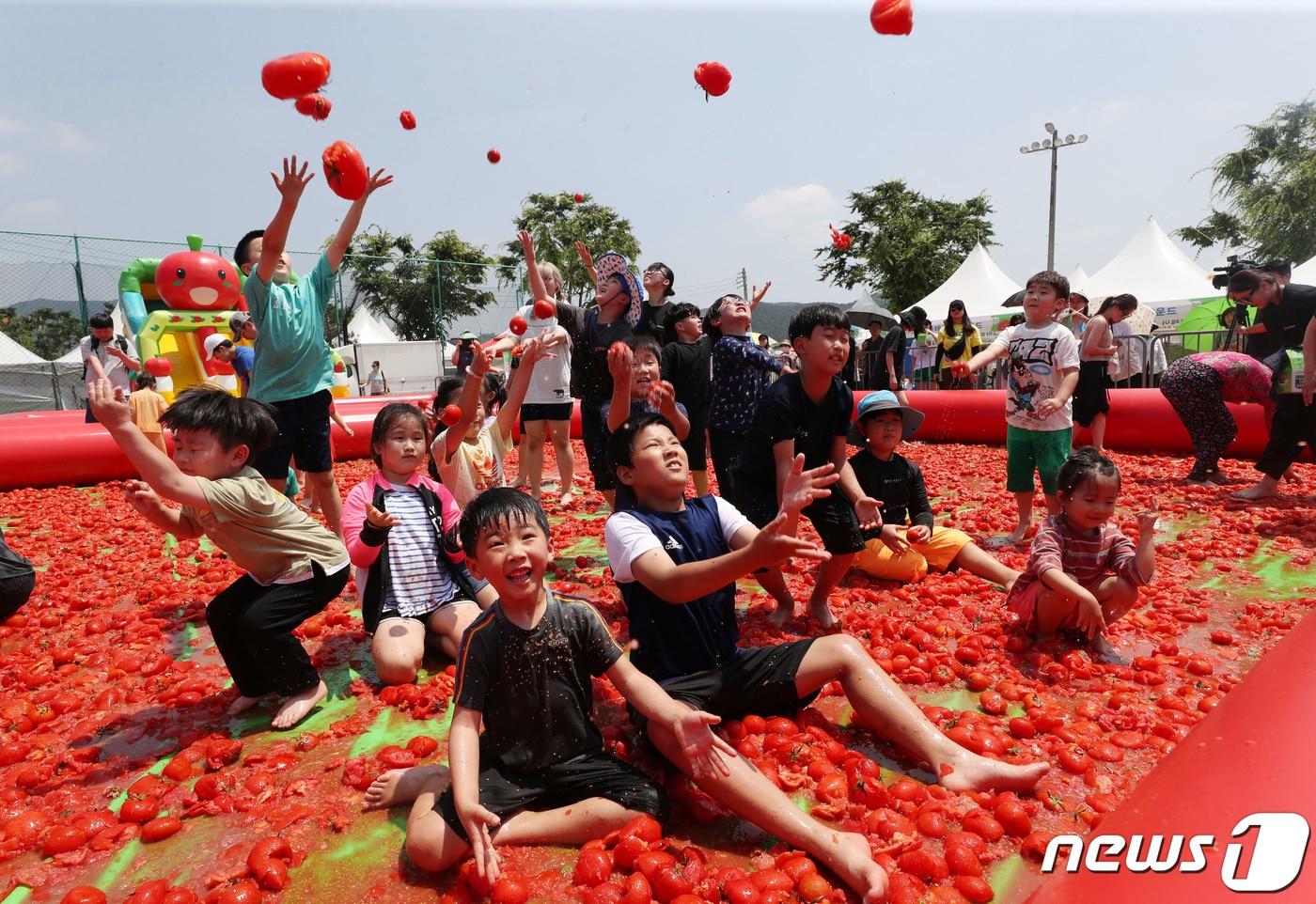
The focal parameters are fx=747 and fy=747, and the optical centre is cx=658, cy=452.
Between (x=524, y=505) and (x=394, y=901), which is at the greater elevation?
(x=524, y=505)

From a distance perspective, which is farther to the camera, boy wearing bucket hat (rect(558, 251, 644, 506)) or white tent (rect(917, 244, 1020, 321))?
white tent (rect(917, 244, 1020, 321))

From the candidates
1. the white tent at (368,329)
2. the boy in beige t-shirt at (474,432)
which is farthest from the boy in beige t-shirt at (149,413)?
the white tent at (368,329)

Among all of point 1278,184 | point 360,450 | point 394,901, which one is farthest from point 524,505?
point 1278,184

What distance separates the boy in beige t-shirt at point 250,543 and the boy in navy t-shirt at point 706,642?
159 cm

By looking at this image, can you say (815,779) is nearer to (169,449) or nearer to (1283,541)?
(1283,541)

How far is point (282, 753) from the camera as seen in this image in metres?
3.03

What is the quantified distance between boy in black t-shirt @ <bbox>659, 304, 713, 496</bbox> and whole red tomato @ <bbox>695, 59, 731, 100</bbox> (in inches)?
82.2

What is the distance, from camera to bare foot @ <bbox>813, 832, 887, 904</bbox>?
6.61 ft

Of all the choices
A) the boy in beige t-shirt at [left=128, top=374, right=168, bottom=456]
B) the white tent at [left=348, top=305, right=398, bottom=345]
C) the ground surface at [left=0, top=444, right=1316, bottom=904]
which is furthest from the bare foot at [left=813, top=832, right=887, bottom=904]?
the white tent at [left=348, top=305, right=398, bottom=345]

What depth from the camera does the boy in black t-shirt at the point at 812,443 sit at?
4051 mm

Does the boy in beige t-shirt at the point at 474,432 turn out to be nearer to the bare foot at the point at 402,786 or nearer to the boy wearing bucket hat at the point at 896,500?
the bare foot at the point at 402,786

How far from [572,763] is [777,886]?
755mm

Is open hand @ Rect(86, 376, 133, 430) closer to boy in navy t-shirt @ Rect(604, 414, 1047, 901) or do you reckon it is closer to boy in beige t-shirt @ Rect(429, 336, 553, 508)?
boy in beige t-shirt @ Rect(429, 336, 553, 508)

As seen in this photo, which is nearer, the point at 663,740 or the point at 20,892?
the point at 20,892
